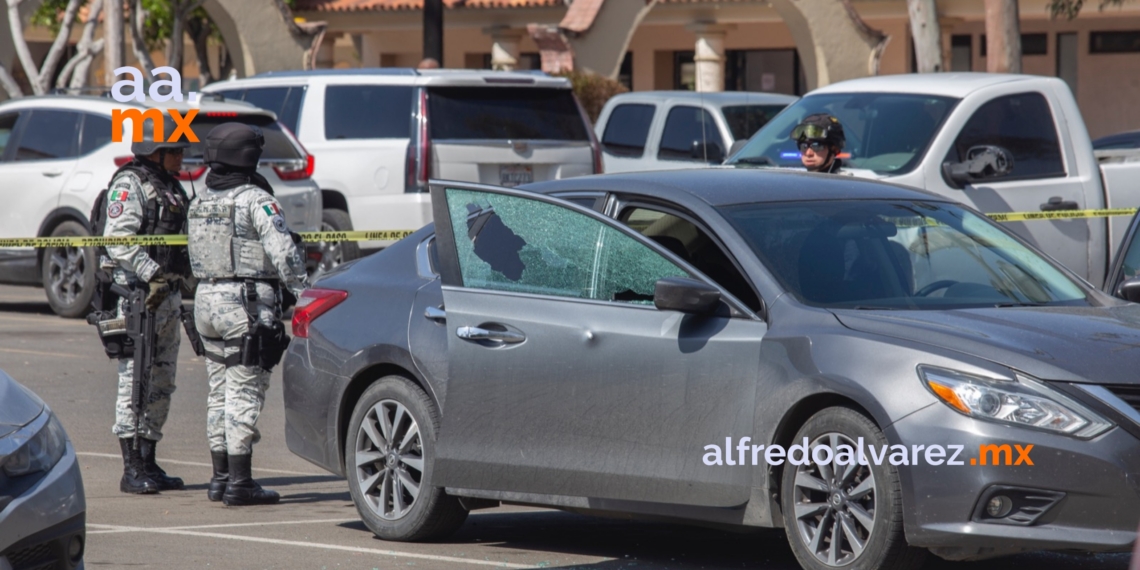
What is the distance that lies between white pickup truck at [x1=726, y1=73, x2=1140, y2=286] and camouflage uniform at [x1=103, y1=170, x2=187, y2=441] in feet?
15.7

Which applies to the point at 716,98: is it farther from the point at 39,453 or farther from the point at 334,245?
the point at 39,453

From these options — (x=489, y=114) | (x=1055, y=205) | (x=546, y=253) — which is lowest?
(x=1055, y=205)

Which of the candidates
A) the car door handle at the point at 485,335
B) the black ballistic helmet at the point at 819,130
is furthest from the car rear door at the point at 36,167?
the car door handle at the point at 485,335

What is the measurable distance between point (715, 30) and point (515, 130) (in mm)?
16432

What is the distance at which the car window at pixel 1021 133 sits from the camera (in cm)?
1219

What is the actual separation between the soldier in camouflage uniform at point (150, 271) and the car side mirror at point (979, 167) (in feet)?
17.7

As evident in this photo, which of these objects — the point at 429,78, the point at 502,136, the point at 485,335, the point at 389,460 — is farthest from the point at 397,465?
the point at 429,78

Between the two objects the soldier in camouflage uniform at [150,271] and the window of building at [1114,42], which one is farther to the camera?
the window of building at [1114,42]

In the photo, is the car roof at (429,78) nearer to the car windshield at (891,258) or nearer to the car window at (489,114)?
the car window at (489,114)

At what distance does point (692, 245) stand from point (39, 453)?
2.56 metres

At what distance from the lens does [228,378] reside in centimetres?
830

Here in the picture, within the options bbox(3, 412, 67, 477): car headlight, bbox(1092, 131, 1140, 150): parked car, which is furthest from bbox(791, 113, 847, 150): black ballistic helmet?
bbox(1092, 131, 1140, 150): parked car

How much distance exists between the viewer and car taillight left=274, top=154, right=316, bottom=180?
14.8m

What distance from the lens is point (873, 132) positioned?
12234mm
